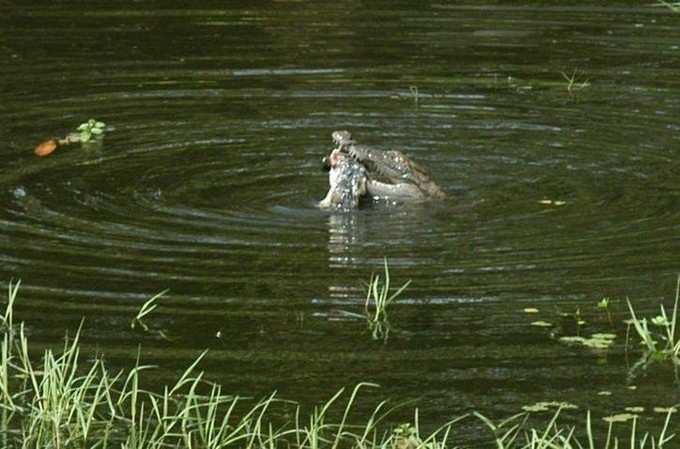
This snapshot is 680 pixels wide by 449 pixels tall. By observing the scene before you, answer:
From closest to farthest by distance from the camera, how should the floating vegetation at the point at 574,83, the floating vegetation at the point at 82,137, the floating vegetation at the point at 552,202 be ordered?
1. the floating vegetation at the point at 552,202
2. the floating vegetation at the point at 82,137
3. the floating vegetation at the point at 574,83

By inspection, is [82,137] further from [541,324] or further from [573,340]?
[573,340]

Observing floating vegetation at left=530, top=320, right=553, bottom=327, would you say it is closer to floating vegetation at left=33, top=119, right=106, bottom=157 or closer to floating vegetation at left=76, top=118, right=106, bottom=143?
floating vegetation at left=33, top=119, right=106, bottom=157

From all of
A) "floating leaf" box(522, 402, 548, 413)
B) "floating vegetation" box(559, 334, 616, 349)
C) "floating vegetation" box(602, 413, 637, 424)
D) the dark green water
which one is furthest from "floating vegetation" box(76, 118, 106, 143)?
"floating vegetation" box(602, 413, 637, 424)

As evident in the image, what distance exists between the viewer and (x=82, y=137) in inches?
469

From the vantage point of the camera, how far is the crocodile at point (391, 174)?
407 inches

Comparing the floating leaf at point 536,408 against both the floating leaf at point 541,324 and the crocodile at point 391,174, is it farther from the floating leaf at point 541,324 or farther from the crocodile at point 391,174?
the crocodile at point 391,174

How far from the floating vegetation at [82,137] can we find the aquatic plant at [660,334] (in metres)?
4.52

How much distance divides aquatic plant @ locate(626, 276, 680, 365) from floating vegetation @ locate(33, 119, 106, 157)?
452cm

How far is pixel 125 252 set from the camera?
370 inches

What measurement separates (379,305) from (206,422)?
1.71 metres

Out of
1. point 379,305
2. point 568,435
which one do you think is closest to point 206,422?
point 568,435

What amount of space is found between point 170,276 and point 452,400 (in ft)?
6.77

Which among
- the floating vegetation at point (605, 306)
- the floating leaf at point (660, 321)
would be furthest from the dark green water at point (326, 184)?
the floating leaf at point (660, 321)

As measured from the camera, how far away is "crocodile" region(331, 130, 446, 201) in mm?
10344
